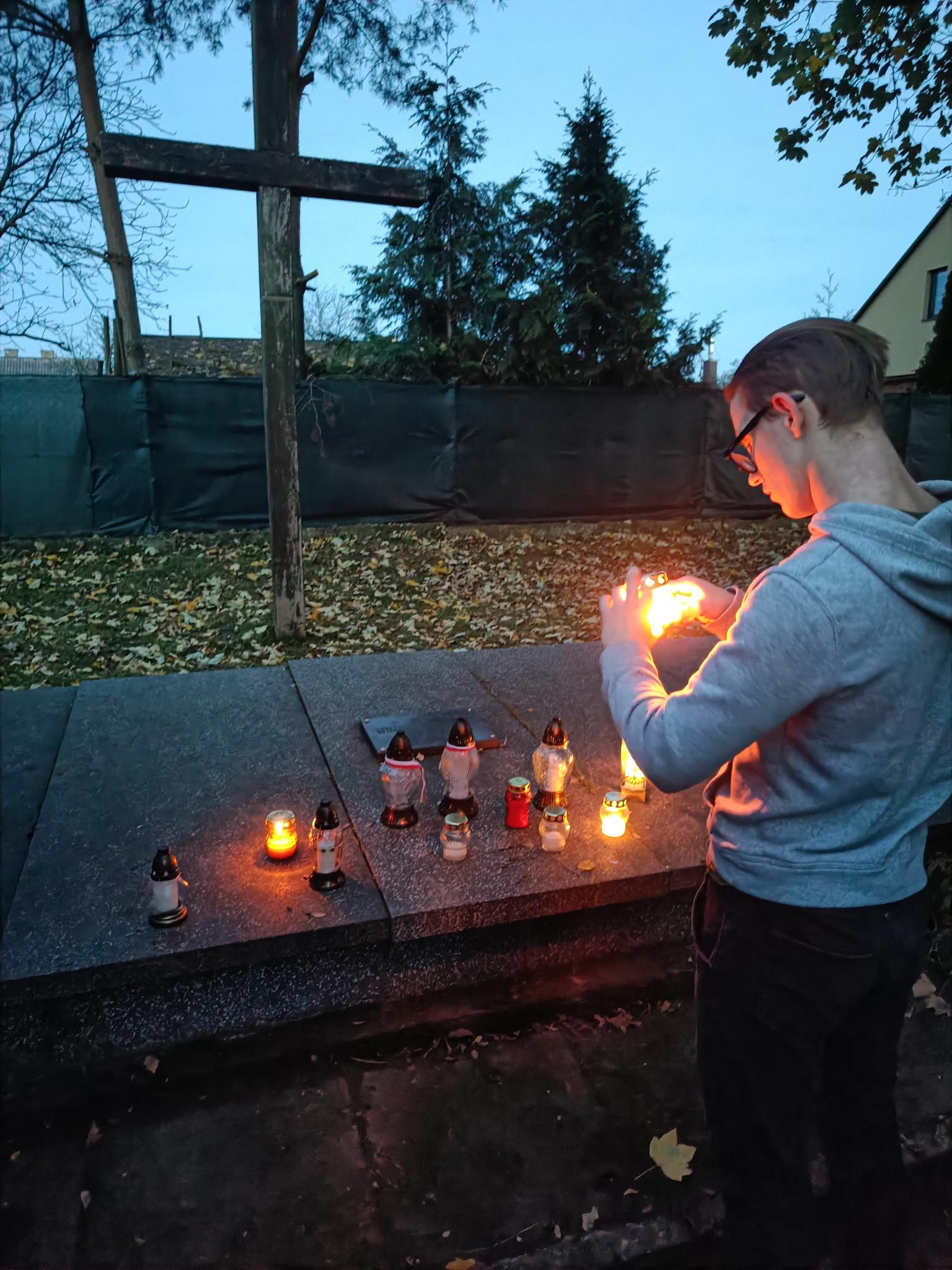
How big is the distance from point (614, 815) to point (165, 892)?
60.9 inches

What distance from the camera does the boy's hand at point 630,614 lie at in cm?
168

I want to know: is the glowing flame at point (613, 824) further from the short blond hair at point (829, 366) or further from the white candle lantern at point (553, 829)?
the short blond hair at point (829, 366)

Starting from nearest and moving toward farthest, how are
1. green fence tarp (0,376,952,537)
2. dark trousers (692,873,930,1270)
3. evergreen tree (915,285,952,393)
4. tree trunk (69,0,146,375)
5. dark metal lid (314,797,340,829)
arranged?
dark trousers (692,873,930,1270), dark metal lid (314,797,340,829), green fence tarp (0,376,952,537), tree trunk (69,0,146,375), evergreen tree (915,285,952,393)

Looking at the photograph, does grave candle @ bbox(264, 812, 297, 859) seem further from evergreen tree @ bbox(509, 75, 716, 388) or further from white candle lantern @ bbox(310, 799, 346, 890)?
evergreen tree @ bbox(509, 75, 716, 388)

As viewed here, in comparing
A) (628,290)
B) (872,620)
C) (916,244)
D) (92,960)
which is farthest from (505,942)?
(916,244)

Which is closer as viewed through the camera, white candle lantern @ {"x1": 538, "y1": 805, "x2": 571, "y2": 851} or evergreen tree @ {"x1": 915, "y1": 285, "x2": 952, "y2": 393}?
white candle lantern @ {"x1": 538, "y1": 805, "x2": 571, "y2": 851}

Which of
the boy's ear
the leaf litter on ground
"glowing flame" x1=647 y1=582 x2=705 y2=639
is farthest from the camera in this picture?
the leaf litter on ground

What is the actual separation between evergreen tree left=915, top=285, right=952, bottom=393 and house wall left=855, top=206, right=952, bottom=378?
13.4 metres

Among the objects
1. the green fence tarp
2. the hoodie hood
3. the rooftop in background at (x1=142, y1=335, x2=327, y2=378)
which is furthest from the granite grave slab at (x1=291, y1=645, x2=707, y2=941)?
the rooftop in background at (x1=142, y1=335, x2=327, y2=378)

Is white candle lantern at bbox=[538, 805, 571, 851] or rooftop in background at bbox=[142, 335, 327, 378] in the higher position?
rooftop in background at bbox=[142, 335, 327, 378]

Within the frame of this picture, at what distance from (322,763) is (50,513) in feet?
29.3

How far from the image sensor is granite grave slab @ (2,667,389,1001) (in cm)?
238

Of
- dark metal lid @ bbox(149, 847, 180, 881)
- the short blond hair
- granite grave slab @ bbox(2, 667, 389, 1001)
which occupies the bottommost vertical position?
granite grave slab @ bbox(2, 667, 389, 1001)

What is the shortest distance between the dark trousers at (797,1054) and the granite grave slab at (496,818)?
111 centimetres
